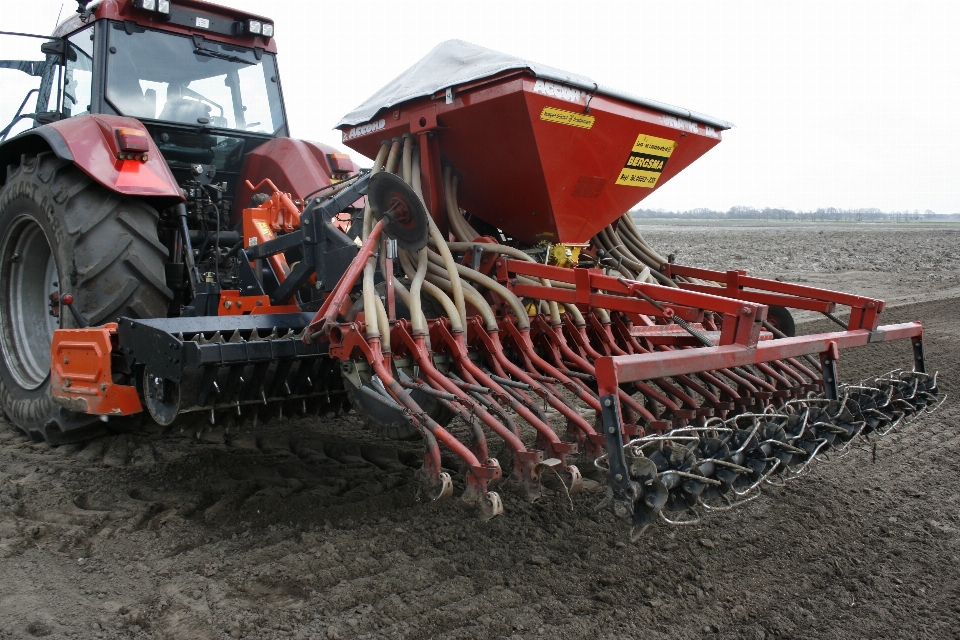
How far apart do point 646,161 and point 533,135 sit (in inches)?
33.3

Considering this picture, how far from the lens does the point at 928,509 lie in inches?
126

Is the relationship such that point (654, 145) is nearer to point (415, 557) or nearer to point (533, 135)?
point (533, 135)

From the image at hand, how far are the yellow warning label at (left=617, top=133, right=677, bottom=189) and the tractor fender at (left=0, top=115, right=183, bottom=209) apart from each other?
218cm

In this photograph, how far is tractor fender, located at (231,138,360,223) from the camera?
14.6 ft

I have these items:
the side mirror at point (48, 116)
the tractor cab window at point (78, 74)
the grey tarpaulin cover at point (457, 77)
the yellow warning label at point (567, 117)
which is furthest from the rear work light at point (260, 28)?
the yellow warning label at point (567, 117)

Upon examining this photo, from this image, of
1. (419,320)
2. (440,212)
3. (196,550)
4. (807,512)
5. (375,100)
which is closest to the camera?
(196,550)

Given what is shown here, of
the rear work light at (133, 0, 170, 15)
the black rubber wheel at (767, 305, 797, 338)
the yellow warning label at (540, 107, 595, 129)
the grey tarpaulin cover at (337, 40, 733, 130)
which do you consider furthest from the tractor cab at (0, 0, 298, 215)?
the black rubber wheel at (767, 305, 797, 338)

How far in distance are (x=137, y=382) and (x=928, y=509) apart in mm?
3367

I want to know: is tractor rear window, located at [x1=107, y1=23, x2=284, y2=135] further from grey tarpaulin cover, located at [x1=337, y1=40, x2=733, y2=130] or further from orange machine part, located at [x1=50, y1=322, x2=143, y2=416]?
orange machine part, located at [x1=50, y1=322, x2=143, y2=416]

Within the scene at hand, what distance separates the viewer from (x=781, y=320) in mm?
4367

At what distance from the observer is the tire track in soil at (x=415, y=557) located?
7.50 ft

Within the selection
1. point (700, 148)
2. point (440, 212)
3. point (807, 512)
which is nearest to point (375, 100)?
point (440, 212)

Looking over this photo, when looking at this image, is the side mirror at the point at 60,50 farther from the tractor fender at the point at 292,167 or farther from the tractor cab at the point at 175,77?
the tractor fender at the point at 292,167

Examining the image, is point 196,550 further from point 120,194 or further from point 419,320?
point 120,194
